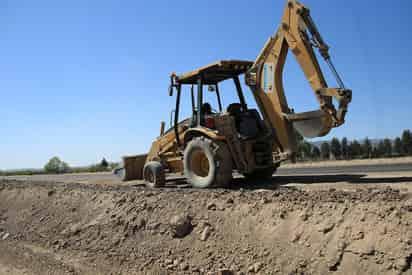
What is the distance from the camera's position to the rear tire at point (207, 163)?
8.65 m

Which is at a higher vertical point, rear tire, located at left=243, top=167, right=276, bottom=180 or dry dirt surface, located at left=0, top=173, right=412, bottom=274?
rear tire, located at left=243, top=167, right=276, bottom=180

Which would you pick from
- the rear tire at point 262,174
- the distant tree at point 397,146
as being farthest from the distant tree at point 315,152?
the rear tire at point 262,174

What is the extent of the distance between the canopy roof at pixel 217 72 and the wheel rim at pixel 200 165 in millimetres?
1999

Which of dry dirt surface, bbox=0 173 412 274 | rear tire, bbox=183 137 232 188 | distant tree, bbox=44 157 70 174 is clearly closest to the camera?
dry dirt surface, bbox=0 173 412 274

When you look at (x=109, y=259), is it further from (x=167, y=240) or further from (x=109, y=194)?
(x=109, y=194)

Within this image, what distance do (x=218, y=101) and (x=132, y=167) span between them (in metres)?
3.63

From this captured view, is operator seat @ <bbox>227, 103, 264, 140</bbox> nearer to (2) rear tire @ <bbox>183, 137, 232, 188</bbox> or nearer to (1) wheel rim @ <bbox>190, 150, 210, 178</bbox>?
(2) rear tire @ <bbox>183, 137, 232, 188</bbox>

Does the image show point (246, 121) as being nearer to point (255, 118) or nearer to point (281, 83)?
point (255, 118)

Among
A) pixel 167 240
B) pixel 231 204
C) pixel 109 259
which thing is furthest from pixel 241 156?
pixel 109 259

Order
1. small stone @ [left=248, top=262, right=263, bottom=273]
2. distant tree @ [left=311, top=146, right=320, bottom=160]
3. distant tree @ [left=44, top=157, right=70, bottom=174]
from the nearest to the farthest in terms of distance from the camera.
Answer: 1. small stone @ [left=248, top=262, right=263, bottom=273]
2. distant tree @ [left=311, top=146, right=320, bottom=160]
3. distant tree @ [left=44, top=157, right=70, bottom=174]

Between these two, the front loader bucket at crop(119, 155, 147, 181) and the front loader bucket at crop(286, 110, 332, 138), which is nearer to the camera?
the front loader bucket at crop(286, 110, 332, 138)

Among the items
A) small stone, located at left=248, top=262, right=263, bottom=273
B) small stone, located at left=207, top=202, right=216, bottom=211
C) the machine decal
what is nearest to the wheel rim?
the machine decal

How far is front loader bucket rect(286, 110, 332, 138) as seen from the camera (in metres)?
7.82

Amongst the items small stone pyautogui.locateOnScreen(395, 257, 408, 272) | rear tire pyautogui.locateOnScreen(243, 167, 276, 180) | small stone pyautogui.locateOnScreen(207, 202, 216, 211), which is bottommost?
small stone pyautogui.locateOnScreen(395, 257, 408, 272)
